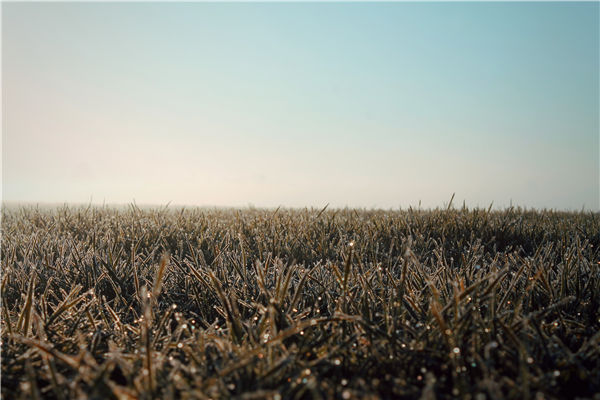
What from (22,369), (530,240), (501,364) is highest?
(530,240)

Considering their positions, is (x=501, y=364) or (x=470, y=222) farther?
(x=470, y=222)

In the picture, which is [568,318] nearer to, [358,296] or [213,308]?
[358,296]

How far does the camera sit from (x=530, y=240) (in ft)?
10.8

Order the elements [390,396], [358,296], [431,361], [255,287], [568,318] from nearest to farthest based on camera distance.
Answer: [390,396] → [431,361] → [568,318] → [358,296] → [255,287]

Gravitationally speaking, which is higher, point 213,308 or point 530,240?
point 530,240

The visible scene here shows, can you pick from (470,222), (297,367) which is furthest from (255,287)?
(470,222)

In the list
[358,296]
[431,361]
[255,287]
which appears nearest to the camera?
[431,361]

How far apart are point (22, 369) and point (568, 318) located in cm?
198

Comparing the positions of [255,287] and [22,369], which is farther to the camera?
A: [255,287]

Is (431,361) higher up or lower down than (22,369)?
higher up

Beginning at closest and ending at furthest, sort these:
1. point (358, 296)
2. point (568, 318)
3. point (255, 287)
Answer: point (568, 318) < point (358, 296) < point (255, 287)

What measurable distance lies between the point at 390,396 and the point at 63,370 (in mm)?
984

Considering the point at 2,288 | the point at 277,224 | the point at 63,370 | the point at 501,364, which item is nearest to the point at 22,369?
the point at 63,370

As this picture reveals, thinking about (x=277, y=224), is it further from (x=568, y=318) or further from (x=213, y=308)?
(x=568, y=318)
